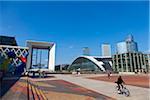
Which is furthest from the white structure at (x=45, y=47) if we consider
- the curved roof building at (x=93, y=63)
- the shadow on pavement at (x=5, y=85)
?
the shadow on pavement at (x=5, y=85)

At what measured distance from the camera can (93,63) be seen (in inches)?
4259

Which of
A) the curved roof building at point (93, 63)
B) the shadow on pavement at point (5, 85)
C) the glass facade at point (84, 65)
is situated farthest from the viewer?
the glass facade at point (84, 65)

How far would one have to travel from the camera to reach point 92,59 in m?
110

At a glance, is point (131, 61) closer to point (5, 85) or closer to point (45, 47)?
point (45, 47)

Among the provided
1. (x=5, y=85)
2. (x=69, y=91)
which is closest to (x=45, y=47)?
(x=5, y=85)

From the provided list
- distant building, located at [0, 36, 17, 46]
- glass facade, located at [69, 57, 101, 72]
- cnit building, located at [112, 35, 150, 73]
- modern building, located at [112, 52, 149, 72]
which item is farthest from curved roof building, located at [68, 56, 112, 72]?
distant building, located at [0, 36, 17, 46]

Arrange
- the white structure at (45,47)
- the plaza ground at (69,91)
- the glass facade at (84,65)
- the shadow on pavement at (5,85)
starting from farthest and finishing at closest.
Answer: the glass facade at (84,65) < the white structure at (45,47) < the shadow on pavement at (5,85) < the plaza ground at (69,91)

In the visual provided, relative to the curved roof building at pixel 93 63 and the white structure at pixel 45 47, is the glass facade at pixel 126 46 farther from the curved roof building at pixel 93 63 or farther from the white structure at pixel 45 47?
the white structure at pixel 45 47

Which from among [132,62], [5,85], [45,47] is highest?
[45,47]

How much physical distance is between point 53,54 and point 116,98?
74.4 meters

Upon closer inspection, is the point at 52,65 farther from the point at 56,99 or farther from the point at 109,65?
the point at 56,99

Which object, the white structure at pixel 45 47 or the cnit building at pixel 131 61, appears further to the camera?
the cnit building at pixel 131 61

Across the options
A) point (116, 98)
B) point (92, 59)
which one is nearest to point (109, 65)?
point (92, 59)

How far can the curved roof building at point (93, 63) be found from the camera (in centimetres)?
10441
